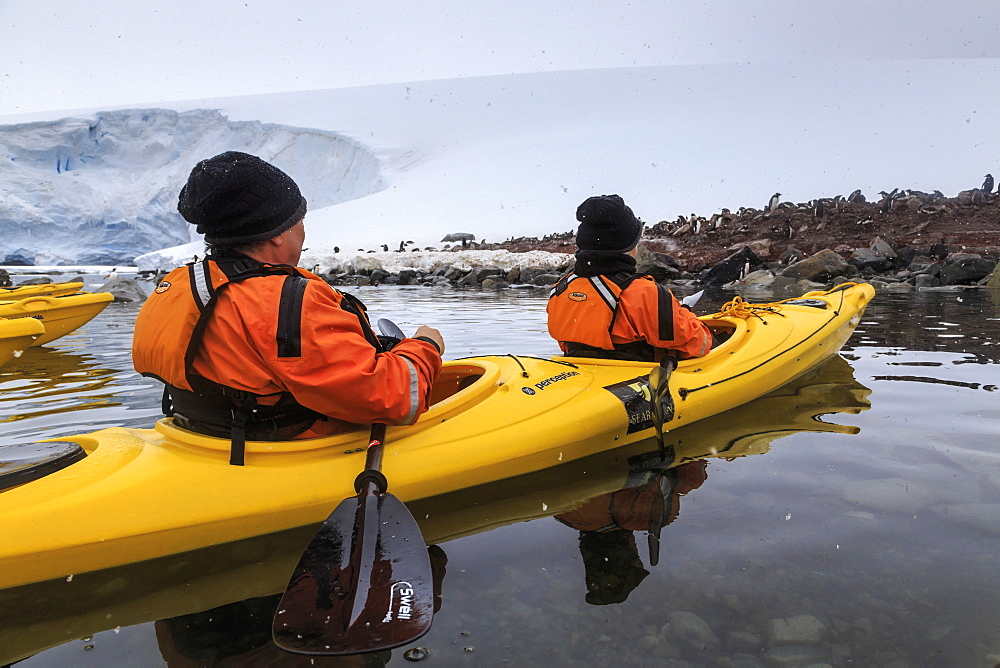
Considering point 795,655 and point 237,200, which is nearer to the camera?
point 795,655

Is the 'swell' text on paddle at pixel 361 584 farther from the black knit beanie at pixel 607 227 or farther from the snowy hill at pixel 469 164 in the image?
the snowy hill at pixel 469 164

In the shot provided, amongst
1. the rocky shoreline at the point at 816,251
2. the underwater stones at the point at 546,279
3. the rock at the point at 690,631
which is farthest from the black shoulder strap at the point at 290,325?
the underwater stones at the point at 546,279

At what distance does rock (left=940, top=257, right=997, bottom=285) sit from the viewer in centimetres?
1123

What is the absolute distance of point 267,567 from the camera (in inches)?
82.7

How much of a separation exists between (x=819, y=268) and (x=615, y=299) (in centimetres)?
1064

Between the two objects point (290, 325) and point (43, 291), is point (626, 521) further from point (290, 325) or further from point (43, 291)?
point (43, 291)

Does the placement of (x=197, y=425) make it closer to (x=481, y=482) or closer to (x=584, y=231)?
(x=481, y=482)

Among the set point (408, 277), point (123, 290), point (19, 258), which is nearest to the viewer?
point (123, 290)

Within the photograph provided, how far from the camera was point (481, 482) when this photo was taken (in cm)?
261

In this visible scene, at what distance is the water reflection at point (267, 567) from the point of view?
5.73ft

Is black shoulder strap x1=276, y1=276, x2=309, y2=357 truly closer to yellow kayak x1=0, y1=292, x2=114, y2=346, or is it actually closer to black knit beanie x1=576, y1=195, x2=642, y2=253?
black knit beanie x1=576, y1=195, x2=642, y2=253

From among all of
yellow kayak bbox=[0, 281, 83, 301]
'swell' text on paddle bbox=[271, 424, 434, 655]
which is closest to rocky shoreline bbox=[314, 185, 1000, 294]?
yellow kayak bbox=[0, 281, 83, 301]


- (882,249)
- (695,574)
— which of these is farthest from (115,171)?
(695,574)

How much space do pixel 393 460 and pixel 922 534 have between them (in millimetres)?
1727
